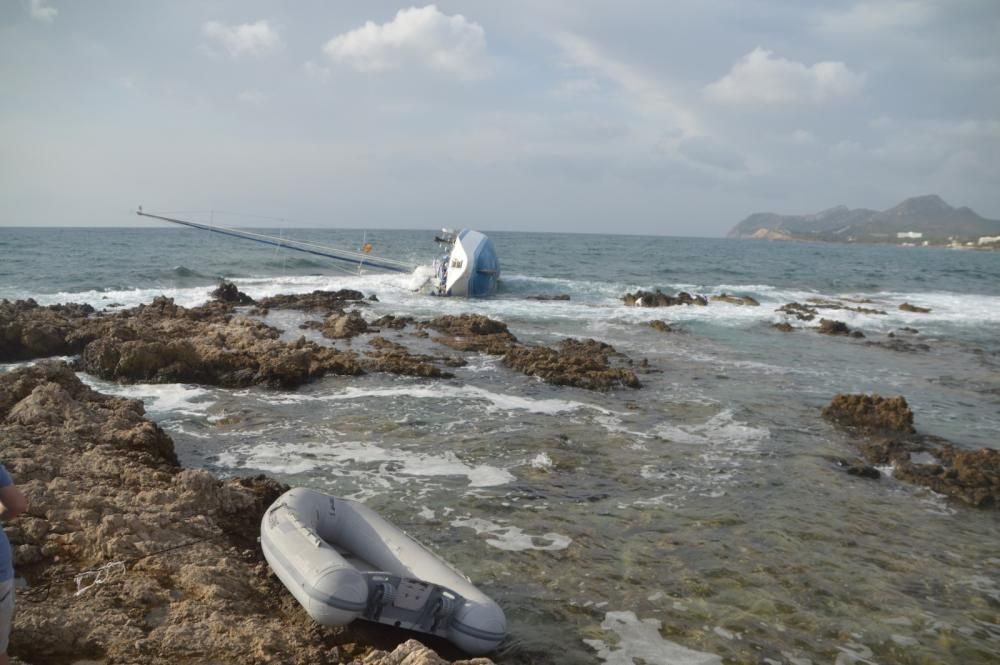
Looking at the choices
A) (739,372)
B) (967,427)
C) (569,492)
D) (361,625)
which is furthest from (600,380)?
(361,625)

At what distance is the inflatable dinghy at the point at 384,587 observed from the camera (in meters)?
4.67

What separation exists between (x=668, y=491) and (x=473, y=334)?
1131 centimetres

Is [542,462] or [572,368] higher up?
[572,368]

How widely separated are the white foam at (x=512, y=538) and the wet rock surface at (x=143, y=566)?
1.98 metres

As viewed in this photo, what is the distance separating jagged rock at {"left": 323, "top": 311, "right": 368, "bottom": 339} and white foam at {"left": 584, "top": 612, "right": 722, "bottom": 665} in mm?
14064

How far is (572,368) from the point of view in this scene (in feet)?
47.1

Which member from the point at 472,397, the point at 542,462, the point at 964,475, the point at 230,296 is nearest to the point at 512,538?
the point at 542,462

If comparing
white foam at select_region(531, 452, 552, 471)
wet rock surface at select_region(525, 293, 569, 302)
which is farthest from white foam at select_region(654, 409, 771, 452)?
wet rock surface at select_region(525, 293, 569, 302)

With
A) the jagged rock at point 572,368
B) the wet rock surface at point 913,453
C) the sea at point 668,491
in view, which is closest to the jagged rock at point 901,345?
the sea at point 668,491

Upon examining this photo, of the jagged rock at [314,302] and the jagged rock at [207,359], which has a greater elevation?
the jagged rock at [314,302]

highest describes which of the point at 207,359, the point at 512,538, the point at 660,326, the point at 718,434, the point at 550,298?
the point at 550,298

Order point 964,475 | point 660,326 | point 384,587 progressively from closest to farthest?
1. point 384,587
2. point 964,475
3. point 660,326

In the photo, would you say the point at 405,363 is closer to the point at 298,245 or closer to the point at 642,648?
the point at 642,648

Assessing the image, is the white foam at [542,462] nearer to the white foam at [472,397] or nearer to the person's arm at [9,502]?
the white foam at [472,397]
